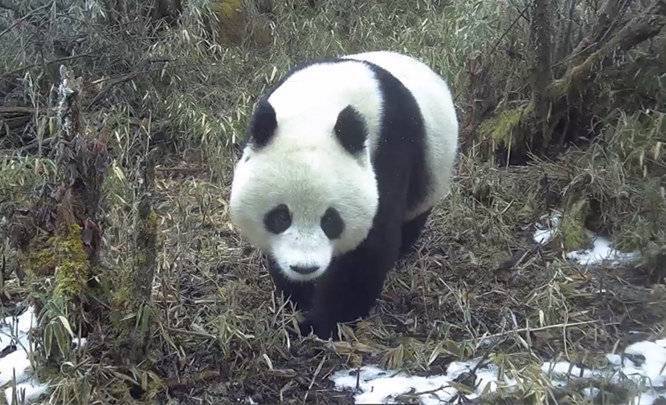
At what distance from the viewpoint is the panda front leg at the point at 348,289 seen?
3.59 m

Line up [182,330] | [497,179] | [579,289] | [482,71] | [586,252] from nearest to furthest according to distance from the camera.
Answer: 1. [182,330]
2. [579,289]
3. [586,252]
4. [497,179]
5. [482,71]

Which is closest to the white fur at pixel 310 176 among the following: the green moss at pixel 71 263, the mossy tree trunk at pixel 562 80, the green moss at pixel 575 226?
the green moss at pixel 71 263

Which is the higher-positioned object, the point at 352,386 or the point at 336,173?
the point at 336,173

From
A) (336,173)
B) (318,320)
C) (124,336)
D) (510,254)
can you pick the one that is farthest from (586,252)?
(124,336)

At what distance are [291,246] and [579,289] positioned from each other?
69.9 inches

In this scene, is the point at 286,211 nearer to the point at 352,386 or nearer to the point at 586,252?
the point at 352,386

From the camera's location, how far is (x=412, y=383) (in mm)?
3232

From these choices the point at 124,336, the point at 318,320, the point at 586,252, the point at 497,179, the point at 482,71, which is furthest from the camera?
the point at 482,71

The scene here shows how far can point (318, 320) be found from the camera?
375cm

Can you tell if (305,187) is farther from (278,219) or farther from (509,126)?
(509,126)

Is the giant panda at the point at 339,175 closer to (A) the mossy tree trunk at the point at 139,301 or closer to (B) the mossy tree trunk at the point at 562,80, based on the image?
(A) the mossy tree trunk at the point at 139,301

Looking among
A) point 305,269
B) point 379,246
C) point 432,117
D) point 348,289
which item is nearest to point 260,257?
point 348,289

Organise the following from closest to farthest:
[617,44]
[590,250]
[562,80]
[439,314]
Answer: [439,314], [590,250], [617,44], [562,80]

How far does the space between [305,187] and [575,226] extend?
2.23 meters
